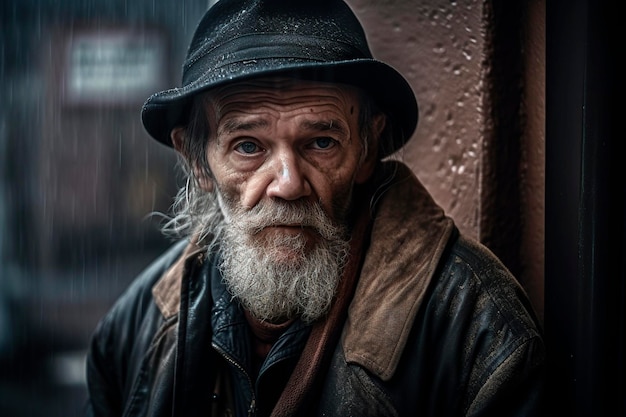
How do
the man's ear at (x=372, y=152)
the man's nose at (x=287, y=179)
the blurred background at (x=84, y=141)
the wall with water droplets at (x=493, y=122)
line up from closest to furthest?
the man's nose at (x=287, y=179)
the man's ear at (x=372, y=152)
the wall with water droplets at (x=493, y=122)
the blurred background at (x=84, y=141)

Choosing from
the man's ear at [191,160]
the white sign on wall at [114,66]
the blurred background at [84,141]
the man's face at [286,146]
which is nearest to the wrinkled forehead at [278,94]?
the man's face at [286,146]

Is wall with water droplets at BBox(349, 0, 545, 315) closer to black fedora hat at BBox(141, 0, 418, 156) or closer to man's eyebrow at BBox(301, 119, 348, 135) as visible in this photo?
black fedora hat at BBox(141, 0, 418, 156)

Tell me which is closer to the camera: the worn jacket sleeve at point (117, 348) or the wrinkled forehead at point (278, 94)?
the wrinkled forehead at point (278, 94)

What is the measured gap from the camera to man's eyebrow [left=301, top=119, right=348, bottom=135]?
6.74 ft

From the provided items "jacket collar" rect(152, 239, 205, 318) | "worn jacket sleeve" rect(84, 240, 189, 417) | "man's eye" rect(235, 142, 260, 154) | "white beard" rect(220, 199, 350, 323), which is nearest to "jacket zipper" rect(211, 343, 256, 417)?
"white beard" rect(220, 199, 350, 323)

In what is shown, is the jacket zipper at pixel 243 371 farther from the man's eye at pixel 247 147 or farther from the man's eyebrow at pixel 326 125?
the man's eyebrow at pixel 326 125

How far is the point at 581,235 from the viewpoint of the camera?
194 centimetres

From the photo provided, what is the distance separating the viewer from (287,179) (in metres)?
2.02

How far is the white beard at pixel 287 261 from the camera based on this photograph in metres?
2.08

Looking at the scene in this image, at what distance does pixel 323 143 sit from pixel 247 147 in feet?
0.77

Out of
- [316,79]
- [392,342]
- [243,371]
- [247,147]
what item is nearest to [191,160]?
[247,147]

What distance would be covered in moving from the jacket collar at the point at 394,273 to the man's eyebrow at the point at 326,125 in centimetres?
25

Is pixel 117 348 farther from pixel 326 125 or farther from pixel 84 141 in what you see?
pixel 84 141

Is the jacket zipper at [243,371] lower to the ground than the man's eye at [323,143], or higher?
lower
